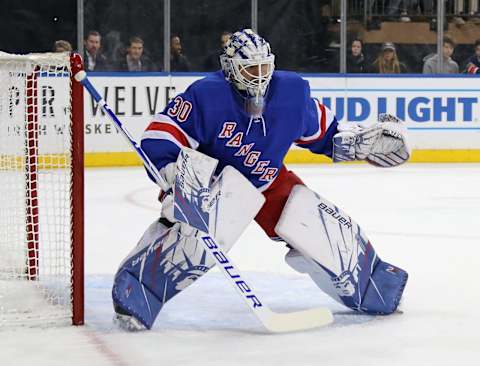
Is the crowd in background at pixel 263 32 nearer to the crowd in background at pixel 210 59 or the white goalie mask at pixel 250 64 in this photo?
the crowd in background at pixel 210 59

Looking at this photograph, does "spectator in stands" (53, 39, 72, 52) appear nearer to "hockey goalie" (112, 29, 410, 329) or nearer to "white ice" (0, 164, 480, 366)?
"white ice" (0, 164, 480, 366)

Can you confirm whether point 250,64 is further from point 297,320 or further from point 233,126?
point 297,320

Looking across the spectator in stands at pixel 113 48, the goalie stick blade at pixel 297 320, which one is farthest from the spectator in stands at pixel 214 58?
the goalie stick blade at pixel 297 320

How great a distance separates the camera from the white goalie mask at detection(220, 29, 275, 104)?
3072 mm

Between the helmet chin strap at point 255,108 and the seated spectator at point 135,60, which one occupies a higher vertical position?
the helmet chin strap at point 255,108

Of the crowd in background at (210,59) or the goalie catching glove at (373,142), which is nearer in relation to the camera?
the goalie catching glove at (373,142)

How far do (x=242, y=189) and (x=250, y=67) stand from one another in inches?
12.6

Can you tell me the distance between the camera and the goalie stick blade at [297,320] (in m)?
3.01

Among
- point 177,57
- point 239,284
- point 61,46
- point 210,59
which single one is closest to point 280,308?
point 239,284

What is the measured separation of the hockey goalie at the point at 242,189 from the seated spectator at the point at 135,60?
5.09 m

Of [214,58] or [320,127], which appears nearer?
[320,127]

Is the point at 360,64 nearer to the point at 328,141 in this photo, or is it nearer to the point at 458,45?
the point at 458,45

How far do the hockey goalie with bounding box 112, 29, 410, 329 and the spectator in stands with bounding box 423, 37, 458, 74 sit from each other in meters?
5.78

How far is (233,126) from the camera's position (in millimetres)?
3105
